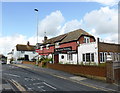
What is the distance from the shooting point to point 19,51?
6612 cm

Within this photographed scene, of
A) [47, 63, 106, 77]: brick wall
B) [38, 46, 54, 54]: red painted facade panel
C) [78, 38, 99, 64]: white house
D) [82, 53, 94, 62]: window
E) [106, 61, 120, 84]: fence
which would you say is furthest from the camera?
[38, 46, 54, 54]: red painted facade panel

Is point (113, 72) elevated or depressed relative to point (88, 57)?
depressed

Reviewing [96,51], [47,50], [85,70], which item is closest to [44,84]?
[85,70]

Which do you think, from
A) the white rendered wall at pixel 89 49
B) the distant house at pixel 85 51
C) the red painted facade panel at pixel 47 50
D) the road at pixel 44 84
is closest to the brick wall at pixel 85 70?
the distant house at pixel 85 51

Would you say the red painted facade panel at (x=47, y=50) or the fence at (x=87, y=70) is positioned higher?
the red painted facade panel at (x=47, y=50)

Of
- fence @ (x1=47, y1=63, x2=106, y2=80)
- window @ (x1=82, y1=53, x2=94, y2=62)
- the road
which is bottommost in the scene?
the road

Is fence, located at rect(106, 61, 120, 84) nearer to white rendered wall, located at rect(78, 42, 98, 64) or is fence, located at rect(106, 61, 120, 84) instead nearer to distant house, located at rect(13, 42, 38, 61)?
white rendered wall, located at rect(78, 42, 98, 64)

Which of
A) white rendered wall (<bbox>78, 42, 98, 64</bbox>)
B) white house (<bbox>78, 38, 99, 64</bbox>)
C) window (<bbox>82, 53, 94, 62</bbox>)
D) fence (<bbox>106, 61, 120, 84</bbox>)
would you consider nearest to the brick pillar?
fence (<bbox>106, 61, 120, 84</bbox>)

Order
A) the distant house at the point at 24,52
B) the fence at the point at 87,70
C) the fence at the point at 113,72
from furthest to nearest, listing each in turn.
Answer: the distant house at the point at 24,52
the fence at the point at 87,70
the fence at the point at 113,72

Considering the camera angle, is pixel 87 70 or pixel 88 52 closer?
pixel 87 70

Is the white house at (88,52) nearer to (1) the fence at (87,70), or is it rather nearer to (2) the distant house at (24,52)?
(1) the fence at (87,70)

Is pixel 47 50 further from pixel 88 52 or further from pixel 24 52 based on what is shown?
pixel 24 52

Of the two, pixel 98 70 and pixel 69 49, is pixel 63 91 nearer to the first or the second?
pixel 98 70

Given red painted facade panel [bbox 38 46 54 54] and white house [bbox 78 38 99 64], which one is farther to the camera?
red painted facade panel [bbox 38 46 54 54]
